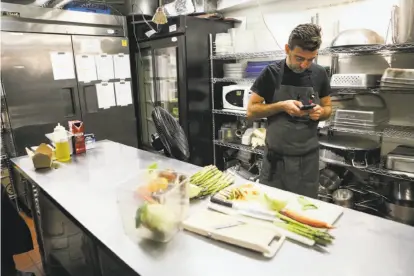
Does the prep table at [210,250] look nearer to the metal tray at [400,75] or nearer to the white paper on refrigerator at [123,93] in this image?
the metal tray at [400,75]

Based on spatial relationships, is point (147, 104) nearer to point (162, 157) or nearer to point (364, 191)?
point (162, 157)

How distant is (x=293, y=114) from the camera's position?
175 cm

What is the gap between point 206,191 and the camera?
1268 millimetres

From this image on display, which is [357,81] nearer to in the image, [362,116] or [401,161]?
[362,116]

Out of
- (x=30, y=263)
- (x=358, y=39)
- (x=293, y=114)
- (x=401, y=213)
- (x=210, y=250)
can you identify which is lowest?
A: (x=30, y=263)

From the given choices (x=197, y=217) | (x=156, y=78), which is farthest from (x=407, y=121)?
(x=156, y=78)

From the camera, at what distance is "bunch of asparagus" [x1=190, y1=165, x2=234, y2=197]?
4.19ft

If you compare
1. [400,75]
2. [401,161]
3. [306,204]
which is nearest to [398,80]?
[400,75]

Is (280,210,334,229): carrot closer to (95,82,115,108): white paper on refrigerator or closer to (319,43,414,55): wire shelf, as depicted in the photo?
(319,43,414,55): wire shelf

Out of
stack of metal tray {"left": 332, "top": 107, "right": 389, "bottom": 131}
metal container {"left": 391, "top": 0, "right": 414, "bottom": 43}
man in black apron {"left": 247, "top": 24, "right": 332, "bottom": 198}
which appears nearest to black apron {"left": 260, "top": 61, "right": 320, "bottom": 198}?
man in black apron {"left": 247, "top": 24, "right": 332, "bottom": 198}

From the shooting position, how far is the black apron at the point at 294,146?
1.80 m

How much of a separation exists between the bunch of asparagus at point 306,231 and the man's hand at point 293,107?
851 millimetres

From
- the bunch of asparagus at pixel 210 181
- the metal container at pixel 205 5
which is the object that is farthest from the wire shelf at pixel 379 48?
the metal container at pixel 205 5

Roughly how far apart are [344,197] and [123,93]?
8.83 feet
